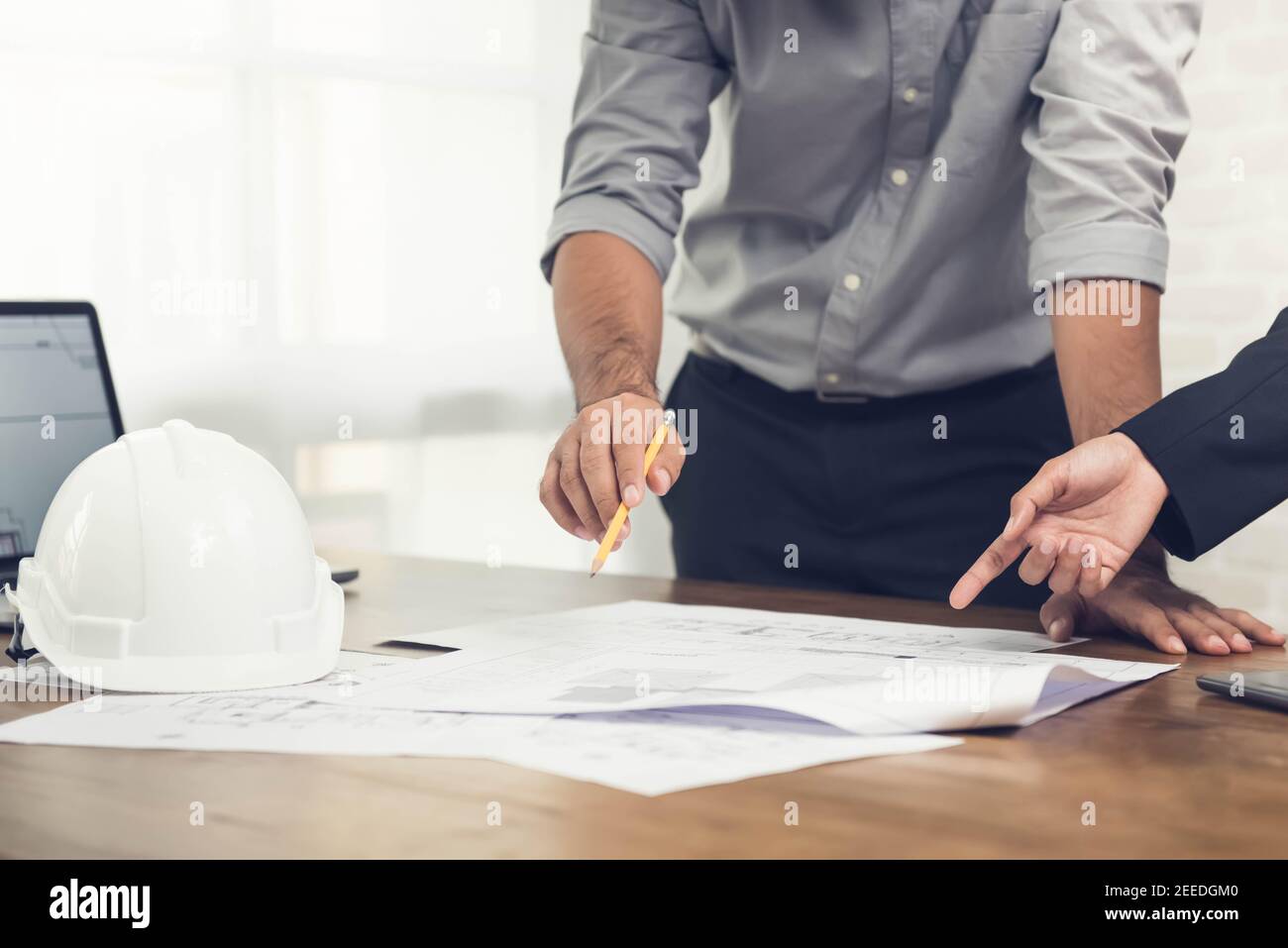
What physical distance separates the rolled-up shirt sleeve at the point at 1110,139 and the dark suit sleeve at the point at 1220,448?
0.79 ft

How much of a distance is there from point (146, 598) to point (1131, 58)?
930 mm

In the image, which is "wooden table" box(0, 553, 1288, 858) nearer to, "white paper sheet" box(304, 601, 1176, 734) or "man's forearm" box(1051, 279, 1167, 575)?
"white paper sheet" box(304, 601, 1176, 734)

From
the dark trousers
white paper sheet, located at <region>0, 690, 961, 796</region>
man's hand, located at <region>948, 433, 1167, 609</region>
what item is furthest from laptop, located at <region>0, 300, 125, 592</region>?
man's hand, located at <region>948, 433, 1167, 609</region>

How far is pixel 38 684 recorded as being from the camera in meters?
0.82

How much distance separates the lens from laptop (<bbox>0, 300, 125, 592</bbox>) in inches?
46.4

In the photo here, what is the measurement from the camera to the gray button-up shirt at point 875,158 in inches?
47.3

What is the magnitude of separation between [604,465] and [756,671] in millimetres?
255

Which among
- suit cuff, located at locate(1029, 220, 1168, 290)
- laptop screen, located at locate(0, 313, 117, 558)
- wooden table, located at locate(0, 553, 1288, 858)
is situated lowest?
wooden table, located at locate(0, 553, 1288, 858)

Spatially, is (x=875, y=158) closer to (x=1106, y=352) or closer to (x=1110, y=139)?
(x=1110, y=139)

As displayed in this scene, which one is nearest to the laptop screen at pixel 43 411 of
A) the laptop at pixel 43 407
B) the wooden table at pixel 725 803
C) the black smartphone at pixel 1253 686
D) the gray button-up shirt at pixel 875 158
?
the laptop at pixel 43 407

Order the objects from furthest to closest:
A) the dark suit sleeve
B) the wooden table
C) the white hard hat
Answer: the dark suit sleeve
the white hard hat
the wooden table

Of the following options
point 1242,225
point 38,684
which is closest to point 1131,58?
point 38,684

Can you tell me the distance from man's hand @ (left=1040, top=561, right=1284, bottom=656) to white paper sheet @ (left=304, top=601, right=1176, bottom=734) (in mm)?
43
